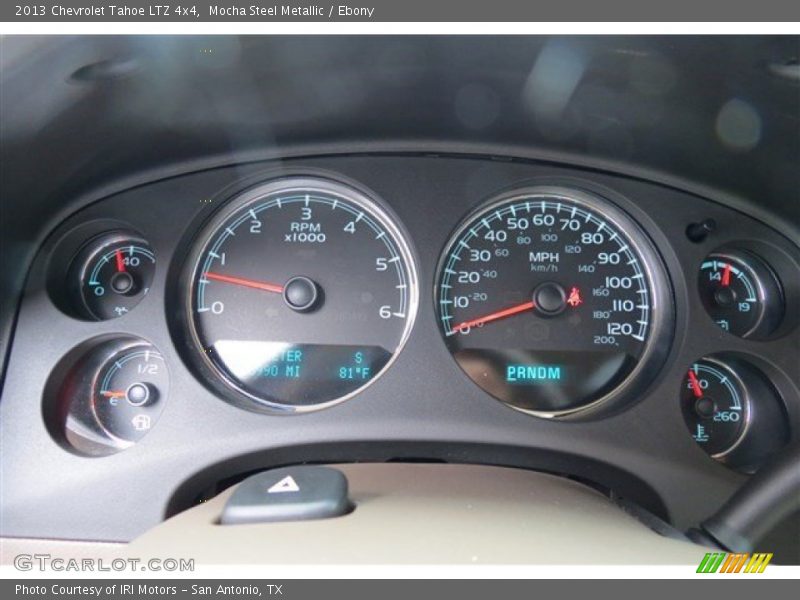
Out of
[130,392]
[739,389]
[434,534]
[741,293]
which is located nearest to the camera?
[434,534]

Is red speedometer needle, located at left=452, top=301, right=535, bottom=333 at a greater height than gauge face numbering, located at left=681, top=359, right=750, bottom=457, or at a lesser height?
greater

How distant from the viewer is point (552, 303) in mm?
2611

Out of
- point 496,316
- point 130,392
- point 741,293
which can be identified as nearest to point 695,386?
point 741,293

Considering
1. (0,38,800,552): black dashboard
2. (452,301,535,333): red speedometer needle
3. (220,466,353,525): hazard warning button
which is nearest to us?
(220,466,353,525): hazard warning button

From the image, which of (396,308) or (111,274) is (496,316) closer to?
(396,308)

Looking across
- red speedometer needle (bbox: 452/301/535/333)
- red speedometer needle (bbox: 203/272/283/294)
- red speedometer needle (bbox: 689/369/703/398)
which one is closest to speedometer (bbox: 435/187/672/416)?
red speedometer needle (bbox: 452/301/535/333)

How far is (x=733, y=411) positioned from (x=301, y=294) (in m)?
1.50

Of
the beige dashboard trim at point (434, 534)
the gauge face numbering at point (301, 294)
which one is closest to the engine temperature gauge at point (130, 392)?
the gauge face numbering at point (301, 294)

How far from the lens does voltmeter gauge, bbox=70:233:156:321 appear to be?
270 cm

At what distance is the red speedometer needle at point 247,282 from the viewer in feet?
8.70

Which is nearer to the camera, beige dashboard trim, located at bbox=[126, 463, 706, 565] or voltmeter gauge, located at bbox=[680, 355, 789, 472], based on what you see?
beige dashboard trim, located at bbox=[126, 463, 706, 565]

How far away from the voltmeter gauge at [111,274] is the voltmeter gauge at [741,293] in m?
1.95

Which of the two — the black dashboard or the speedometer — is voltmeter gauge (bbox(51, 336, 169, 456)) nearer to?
the black dashboard

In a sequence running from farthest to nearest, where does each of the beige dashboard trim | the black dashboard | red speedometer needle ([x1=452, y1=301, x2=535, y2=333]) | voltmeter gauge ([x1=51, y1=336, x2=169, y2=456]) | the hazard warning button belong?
red speedometer needle ([x1=452, y1=301, x2=535, y2=333]) → voltmeter gauge ([x1=51, y1=336, x2=169, y2=456]) → the black dashboard → the hazard warning button → the beige dashboard trim
